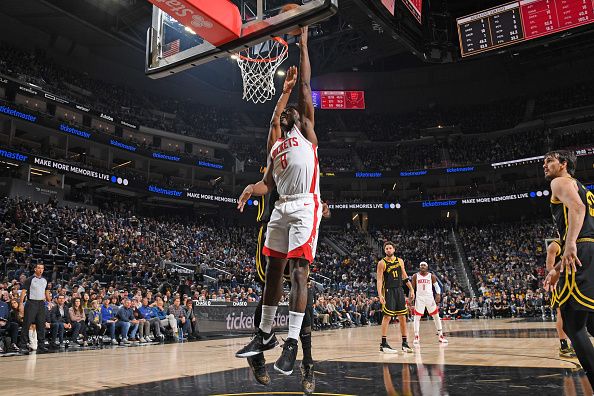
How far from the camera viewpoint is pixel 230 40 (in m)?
6.49

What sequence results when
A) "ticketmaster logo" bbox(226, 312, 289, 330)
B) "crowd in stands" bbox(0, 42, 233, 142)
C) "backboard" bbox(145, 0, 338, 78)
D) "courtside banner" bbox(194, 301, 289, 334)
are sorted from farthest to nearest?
"crowd in stands" bbox(0, 42, 233, 142) < "ticketmaster logo" bbox(226, 312, 289, 330) < "courtside banner" bbox(194, 301, 289, 334) < "backboard" bbox(145, 0, 338, 78)

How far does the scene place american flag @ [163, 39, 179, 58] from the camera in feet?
23.0

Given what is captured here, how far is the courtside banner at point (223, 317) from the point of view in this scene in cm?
1451

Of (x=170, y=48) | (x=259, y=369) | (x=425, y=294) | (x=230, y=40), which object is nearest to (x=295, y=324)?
(x=259, y=369)

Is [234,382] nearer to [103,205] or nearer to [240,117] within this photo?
[103,205]

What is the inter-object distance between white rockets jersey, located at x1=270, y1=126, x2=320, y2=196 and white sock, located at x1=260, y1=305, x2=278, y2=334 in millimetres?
1012

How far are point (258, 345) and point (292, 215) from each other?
44.2 inches

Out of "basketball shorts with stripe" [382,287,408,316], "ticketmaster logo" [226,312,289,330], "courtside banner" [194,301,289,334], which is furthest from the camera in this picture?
"ticketmaster logo" [226,312,289,330]

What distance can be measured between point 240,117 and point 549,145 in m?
23.6

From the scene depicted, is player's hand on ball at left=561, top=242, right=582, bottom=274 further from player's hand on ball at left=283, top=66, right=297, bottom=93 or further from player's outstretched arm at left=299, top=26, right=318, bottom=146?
player's hand on ball at left=283, top=66, right=297, bottom=93

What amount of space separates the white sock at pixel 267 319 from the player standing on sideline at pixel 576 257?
2.37 metres

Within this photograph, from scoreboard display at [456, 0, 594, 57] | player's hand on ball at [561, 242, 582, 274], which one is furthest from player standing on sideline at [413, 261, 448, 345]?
scoreboard display at [456, 0, 594, 57]

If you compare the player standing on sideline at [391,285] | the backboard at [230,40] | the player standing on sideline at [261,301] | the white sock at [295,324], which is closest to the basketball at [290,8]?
the backboard at [230,40]

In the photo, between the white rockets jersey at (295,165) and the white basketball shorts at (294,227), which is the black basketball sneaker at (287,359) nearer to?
the white basketball shorts at (294,227)
